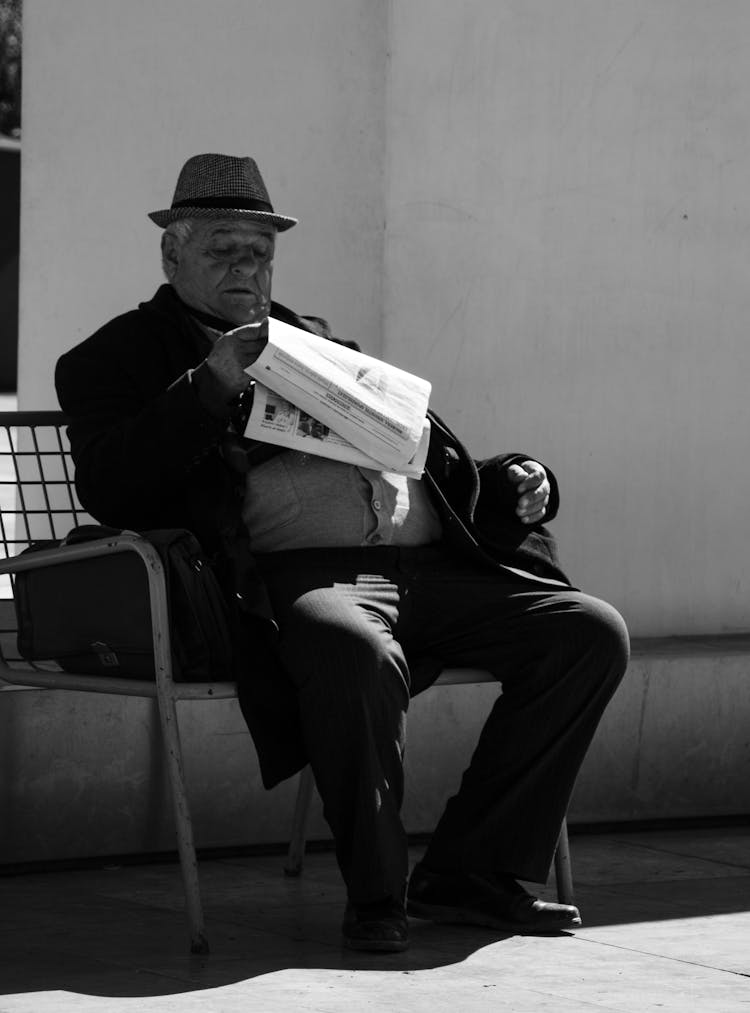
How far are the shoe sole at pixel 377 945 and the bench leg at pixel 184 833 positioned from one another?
0.89 ft

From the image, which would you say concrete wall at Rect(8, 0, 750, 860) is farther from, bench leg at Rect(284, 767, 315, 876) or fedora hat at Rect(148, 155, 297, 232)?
fedora hat at Rect(148, 155, 297, 232)

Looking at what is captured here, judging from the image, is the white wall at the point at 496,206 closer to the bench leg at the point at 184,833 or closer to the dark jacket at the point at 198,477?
the dark jacket at the point at 198,477

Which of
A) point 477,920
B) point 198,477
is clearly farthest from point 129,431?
point 477,920

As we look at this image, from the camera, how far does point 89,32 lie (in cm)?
518

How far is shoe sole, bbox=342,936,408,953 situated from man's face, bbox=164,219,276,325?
1406 millimetres

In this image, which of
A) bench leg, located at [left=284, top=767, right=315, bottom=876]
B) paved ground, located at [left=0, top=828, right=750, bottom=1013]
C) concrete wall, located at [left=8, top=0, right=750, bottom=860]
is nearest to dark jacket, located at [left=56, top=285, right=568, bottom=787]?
paved ground, located at [left=0, top=828, right=750, bottom=1013]

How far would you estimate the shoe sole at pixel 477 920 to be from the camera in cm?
381

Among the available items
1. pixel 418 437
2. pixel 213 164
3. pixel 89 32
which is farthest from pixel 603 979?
pixel 89 32

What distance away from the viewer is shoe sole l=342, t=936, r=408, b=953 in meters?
3.56

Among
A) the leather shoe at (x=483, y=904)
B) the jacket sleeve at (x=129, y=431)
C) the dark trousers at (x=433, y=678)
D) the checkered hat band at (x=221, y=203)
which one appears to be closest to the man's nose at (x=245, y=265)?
the checkered hat band at (x=221, y=203)

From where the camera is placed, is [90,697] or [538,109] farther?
[538,109]

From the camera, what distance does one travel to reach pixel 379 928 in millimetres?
3568

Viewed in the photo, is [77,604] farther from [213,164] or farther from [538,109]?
[538,109]

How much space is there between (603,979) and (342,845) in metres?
0.53
